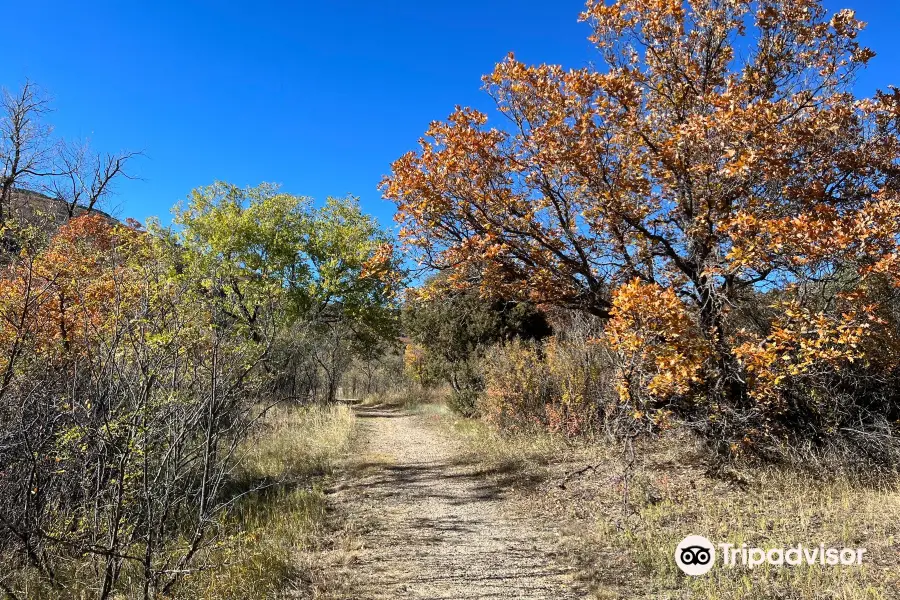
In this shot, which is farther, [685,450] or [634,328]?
[685,450]

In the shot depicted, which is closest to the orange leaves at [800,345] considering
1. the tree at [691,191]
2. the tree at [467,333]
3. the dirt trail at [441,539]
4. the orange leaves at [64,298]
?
the tree at [691,191]

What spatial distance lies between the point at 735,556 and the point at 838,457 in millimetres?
3019

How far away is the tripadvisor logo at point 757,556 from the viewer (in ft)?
13.9

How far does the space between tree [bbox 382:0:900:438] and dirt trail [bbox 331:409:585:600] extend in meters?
2.38

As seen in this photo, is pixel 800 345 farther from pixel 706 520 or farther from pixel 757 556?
pixel 757 556

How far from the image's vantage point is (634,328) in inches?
221

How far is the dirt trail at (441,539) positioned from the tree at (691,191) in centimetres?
238

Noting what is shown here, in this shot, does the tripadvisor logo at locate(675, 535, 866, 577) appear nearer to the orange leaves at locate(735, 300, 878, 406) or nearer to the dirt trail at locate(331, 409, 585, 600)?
the dirt trail at locate(331, 409, 585, 600)

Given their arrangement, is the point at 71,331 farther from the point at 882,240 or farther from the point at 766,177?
the point at 882,240

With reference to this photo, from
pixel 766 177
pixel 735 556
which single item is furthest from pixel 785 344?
pixel 735 556

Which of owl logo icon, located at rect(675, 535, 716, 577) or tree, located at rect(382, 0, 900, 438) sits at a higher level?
tree, located at rect(382, 0, 900, 438)

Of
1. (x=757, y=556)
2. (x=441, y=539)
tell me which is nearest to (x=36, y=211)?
(x=441, y=539)

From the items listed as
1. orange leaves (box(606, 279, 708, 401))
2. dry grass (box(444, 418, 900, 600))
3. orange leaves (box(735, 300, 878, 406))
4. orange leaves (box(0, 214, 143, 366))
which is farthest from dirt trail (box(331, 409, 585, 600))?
orange leaves (box(0, 214, 143, 366))

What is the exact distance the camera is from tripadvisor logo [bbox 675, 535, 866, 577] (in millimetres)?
4230
